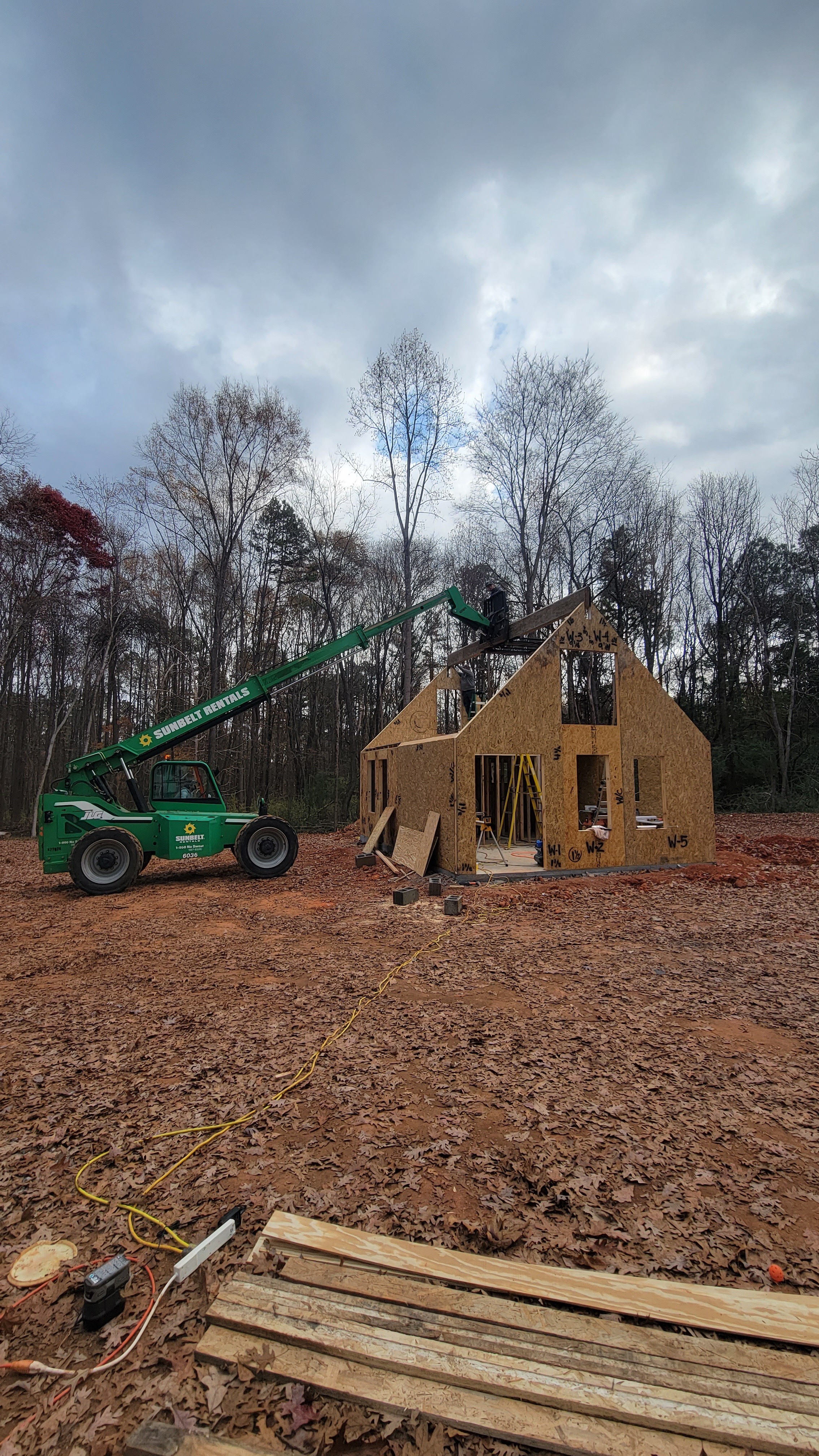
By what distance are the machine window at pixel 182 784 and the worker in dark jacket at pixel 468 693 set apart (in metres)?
6.54

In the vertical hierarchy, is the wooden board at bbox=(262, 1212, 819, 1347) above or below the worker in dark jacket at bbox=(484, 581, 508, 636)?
below

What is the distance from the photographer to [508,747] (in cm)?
1142

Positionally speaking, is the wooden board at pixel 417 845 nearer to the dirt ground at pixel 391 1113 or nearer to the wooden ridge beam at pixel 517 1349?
the dirt ground at pixel 391 1113

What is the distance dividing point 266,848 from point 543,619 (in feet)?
24.0

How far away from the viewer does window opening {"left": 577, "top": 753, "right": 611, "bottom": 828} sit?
44.9 feet

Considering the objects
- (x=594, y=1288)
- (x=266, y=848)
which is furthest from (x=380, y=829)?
(x=594, y=1288)

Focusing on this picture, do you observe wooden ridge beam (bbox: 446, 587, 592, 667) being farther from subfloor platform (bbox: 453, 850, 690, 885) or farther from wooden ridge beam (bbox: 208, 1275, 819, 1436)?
wooden ridge beam (bbox: 208, 1275, 819, 1436)

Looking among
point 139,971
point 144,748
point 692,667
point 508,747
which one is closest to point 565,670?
point 692,667

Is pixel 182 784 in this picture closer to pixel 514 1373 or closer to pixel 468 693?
pixel 468 693

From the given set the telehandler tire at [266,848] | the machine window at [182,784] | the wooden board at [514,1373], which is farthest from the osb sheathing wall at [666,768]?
the wooden board at [514,1373]

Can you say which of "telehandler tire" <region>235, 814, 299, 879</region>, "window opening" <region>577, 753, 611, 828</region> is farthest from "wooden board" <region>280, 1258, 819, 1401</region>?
"window opening" <region>577, 753, 611, 828</region>

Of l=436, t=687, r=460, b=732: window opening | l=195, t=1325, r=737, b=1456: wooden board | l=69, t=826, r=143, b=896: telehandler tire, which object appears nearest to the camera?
l=195, t=1325, r=737, b=1456: wooden board

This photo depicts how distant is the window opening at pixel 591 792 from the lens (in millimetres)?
13695

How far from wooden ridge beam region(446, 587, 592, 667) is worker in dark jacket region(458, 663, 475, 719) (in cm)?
181
